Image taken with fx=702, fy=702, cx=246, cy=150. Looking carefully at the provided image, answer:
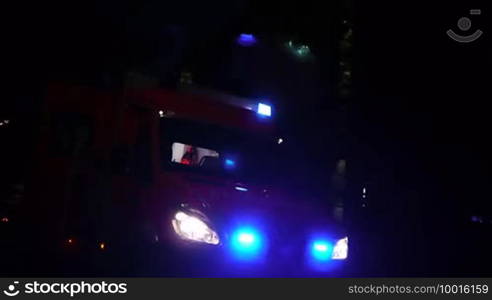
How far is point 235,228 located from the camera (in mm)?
5945

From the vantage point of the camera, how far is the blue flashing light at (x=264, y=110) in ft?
26.5

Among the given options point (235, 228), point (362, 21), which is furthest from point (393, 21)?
point (235, 228)

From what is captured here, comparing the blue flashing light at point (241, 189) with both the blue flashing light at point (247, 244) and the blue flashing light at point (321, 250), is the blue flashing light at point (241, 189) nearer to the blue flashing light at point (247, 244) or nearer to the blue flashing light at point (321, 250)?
the blue flashing light at point (247, 244)

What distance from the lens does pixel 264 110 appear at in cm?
816

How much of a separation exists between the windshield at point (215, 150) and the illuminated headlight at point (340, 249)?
40.3 inches

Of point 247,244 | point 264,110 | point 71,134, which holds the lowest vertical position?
point 247,244

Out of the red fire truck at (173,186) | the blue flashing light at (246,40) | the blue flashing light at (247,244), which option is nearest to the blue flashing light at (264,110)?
the red fire truck at (173,186)

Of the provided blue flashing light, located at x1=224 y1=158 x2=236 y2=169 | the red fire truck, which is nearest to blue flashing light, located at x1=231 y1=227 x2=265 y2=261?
the red fire truck

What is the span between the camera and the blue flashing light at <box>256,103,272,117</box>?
26.5 feet

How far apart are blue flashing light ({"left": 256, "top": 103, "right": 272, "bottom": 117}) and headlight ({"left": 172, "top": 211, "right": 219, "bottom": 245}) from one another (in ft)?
7.67

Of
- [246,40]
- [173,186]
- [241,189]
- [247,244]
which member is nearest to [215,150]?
[241,189]

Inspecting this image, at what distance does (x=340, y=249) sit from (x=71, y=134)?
3.32 m

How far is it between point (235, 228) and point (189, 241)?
40 centimetres

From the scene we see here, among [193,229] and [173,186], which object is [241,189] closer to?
[173,186]
